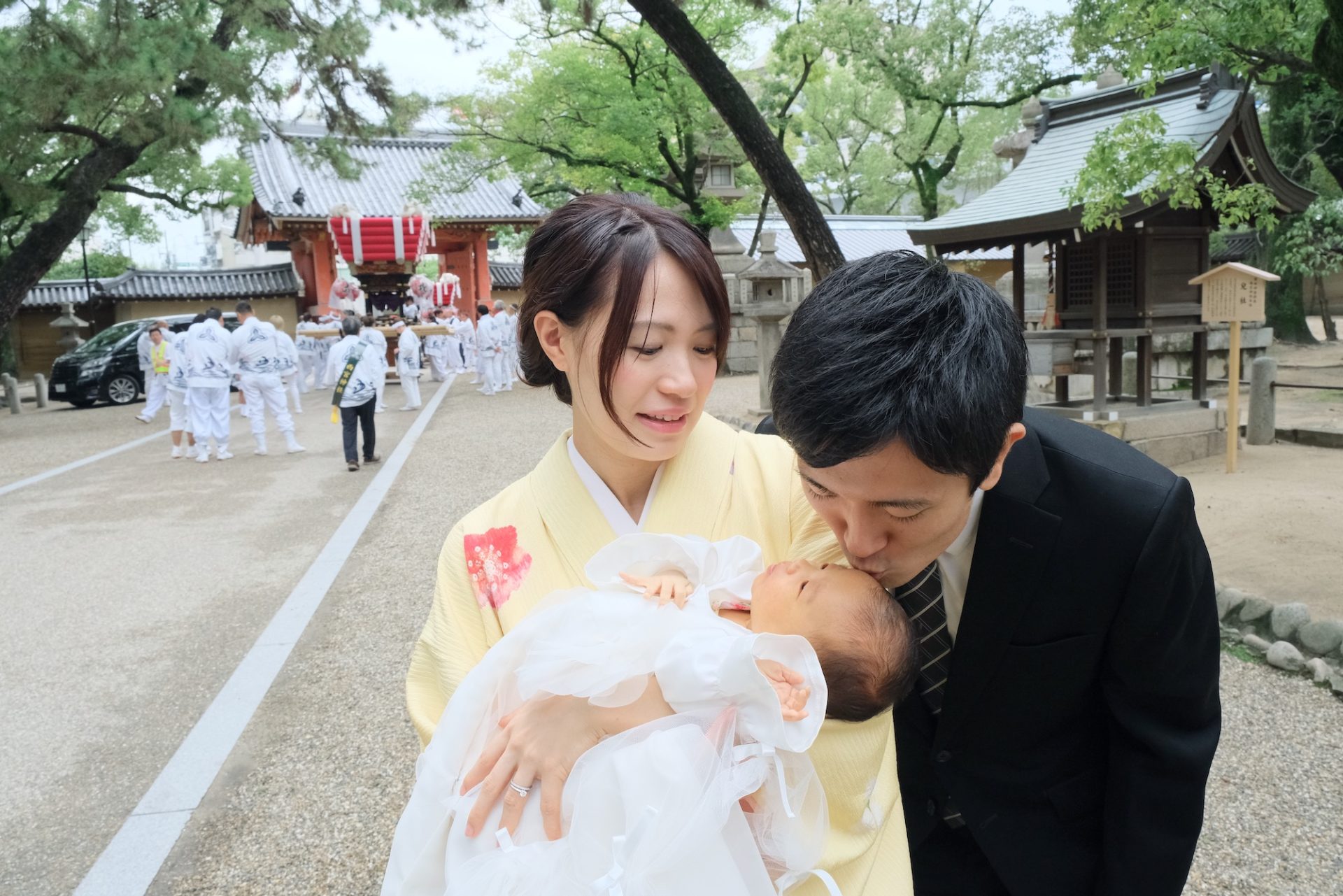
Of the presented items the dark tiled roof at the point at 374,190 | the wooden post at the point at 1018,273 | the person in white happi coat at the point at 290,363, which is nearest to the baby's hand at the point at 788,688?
the wooden post at the point at 1018,273

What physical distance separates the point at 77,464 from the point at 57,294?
18547 millimetres

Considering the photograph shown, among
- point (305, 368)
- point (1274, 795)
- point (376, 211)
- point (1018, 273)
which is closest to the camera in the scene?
point (1274, 795)

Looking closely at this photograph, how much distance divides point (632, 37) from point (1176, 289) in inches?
436

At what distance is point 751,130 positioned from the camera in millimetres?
6445

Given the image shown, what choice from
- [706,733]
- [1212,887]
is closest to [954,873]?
[706,733]

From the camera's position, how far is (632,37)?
1695 centimetres

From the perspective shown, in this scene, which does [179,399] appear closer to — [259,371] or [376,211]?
[259,371]

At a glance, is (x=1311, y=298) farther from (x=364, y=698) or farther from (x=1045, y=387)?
(x=364, y=698)

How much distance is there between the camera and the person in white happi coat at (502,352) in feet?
63.8

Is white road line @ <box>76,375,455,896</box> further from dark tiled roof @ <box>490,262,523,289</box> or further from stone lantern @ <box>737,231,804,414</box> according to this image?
dark tiled roof @ <box>490,262,523,289</box>

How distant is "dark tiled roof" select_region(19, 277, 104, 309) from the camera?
26.3m

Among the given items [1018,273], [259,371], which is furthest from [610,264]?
[259,371]

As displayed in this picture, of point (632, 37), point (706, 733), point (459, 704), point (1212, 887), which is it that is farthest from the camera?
point (632, 37)

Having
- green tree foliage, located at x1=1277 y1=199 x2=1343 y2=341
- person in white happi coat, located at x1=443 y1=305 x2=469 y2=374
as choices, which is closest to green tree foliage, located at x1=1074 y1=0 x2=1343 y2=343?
green tree foliage, located at x1=1277 y1=199 x2=1343 y2=341
